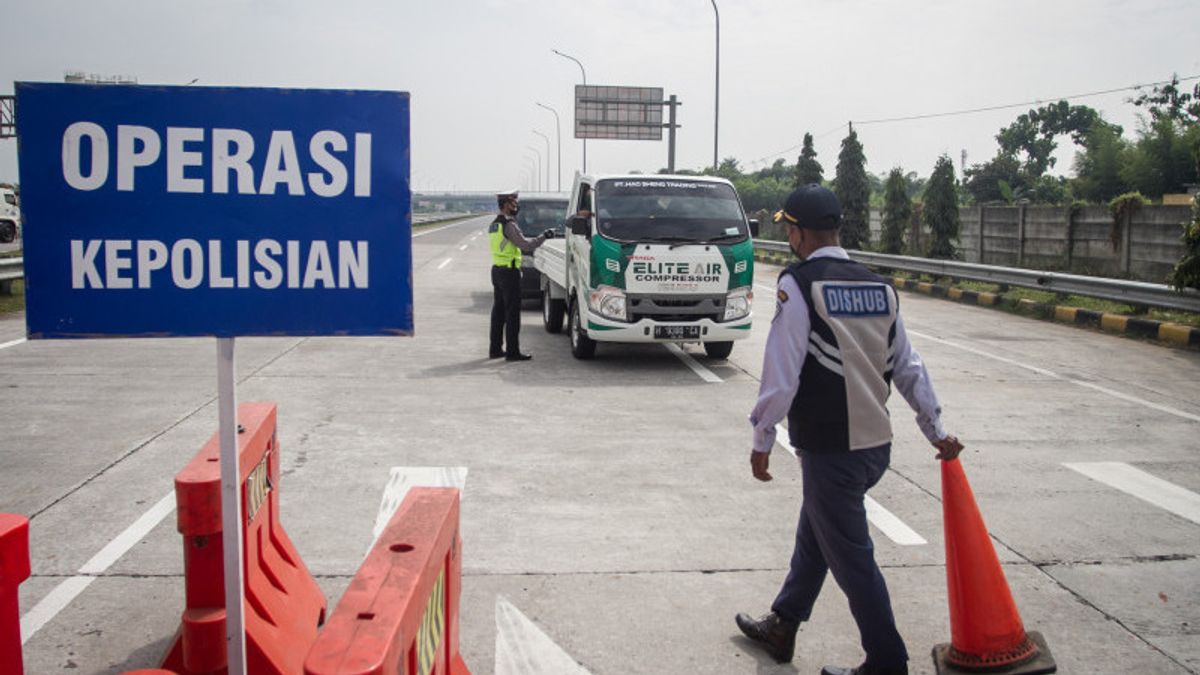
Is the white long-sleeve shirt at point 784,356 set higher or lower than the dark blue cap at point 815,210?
lower

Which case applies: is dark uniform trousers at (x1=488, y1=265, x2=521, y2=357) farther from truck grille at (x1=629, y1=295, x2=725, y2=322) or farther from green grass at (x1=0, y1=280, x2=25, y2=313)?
green grass at (x1=0, y1=280, x2=25, y2=313)

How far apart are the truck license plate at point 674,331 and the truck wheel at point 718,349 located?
800 mm

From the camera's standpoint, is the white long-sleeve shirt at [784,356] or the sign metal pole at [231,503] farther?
the white long-sleeve shirt at [784,356]

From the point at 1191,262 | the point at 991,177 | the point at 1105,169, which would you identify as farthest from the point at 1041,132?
the point at 1191,262

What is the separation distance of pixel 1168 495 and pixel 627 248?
5566mm

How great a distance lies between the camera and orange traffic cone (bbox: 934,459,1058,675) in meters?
3.77

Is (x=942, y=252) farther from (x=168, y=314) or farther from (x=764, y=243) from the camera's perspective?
(x=168, y=314)

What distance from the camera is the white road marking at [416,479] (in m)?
6.04

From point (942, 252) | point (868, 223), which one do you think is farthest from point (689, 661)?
point (868, 223)

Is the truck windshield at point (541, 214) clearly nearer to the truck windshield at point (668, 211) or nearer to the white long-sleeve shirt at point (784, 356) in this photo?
the truck windshield at point (668, 211)

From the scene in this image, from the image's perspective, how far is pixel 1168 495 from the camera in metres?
6.38

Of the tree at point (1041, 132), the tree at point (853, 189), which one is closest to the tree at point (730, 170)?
the tree at point (1041, 132)

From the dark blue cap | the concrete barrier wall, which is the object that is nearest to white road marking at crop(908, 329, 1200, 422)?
the dark blue cap

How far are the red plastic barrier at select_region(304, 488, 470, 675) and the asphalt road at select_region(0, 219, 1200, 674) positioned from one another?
3.74 feet
